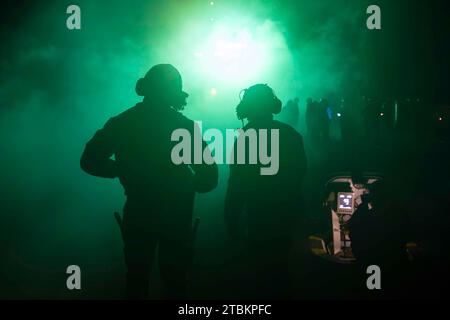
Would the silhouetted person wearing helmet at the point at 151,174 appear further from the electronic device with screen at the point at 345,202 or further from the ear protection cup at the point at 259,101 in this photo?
the electronic device with screen at the point at 345,202

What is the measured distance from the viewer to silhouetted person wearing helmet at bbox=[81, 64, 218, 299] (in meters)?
2.72

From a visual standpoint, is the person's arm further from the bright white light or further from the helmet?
the bright white light

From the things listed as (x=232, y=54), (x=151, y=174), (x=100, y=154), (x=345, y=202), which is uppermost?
(x=232, y=54)

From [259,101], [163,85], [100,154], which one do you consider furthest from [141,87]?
[259,101]

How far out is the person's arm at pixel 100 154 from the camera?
107 inches

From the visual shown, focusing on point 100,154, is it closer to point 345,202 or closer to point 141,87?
point 141,87

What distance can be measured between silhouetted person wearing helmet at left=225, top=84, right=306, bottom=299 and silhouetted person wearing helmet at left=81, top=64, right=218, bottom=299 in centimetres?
37

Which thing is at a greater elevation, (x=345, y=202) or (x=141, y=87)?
(x=141, y=87)

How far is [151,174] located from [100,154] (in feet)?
1.33

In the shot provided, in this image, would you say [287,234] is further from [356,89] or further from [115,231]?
[356,89]

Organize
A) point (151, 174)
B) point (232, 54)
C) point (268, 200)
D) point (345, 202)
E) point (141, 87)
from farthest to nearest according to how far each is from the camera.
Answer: point (232, 54) → point (345, 202) → point (268, 200) → point (141, 87) → point (151, 174)

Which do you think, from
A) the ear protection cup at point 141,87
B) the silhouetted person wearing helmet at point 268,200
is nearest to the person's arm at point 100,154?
the ear protection cup at point 141,87

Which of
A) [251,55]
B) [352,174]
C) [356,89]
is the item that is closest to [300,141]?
[352,174]

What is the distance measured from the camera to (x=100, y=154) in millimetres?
2729
